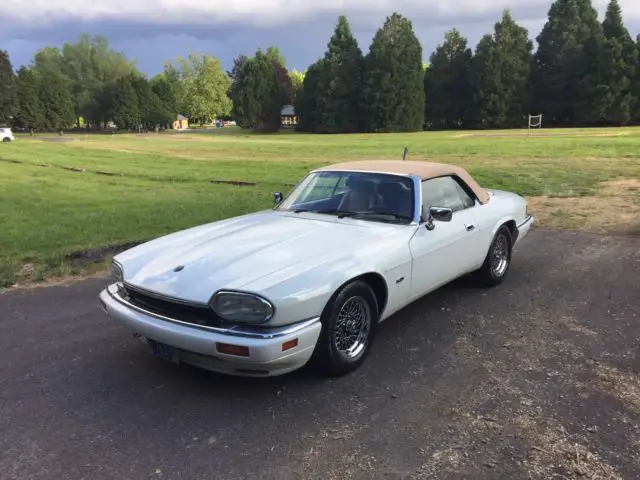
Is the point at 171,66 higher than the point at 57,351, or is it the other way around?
the point at 171,66

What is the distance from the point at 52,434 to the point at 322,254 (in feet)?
6.31

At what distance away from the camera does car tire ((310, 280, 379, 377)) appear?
11.6ft

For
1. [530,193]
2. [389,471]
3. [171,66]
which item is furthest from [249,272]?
[171,66]

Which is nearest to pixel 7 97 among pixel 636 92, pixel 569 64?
pixel 569 64

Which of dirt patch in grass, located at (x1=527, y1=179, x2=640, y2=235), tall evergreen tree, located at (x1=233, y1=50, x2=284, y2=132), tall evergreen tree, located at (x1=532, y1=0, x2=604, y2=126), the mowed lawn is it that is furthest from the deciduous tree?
dirt patch in grass, located at (x1=527, y1=179, x2=640, y2=235)

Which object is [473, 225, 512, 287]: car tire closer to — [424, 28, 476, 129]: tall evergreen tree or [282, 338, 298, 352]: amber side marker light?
[282, 338, 298, 352]: amber side marker light

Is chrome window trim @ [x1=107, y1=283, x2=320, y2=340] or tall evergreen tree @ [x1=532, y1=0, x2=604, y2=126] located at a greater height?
tall evergreen tree @ [x1=532, y1=0, x2=604, y2=126]

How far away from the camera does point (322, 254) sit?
3.73 m

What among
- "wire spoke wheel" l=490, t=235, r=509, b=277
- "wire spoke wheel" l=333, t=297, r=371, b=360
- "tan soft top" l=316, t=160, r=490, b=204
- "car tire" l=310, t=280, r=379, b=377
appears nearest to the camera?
"car tire" l=310, t=280, r=379, b=377

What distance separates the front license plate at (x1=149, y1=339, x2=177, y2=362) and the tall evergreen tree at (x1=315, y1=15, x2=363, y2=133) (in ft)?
223

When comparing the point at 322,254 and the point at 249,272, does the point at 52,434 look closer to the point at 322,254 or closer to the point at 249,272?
the point at 249,272

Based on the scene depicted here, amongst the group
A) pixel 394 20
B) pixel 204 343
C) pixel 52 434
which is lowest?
pixel 52 434

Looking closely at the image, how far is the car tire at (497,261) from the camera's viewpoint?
5605 millimetres

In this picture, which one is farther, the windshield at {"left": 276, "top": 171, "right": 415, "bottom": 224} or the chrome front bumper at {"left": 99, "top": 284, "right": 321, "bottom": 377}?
the windshield at {"left": 276, "top": 171, "right": 415, "bottom": 224}
